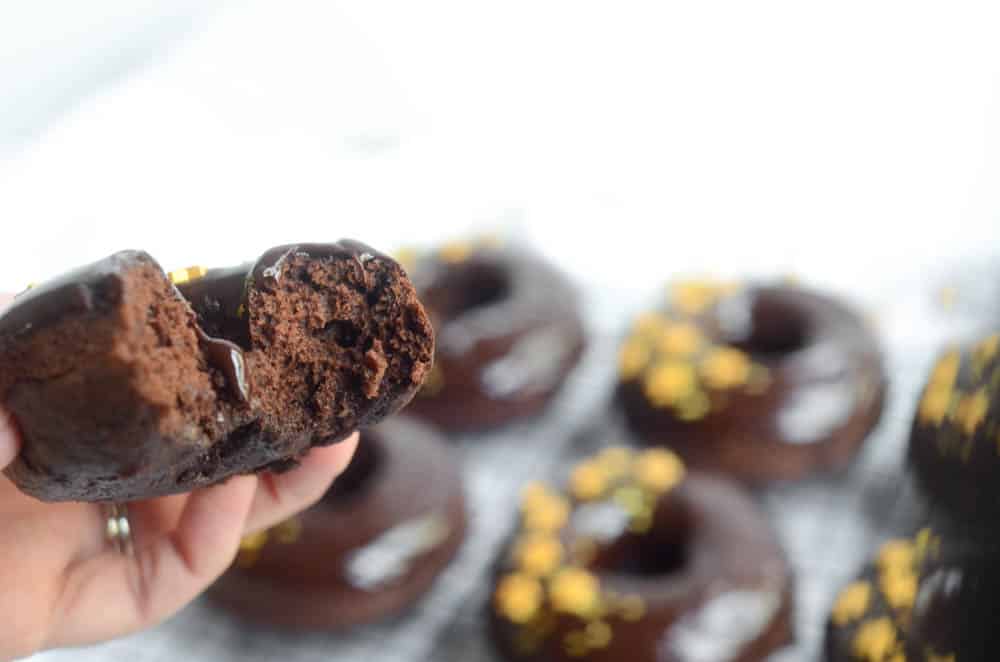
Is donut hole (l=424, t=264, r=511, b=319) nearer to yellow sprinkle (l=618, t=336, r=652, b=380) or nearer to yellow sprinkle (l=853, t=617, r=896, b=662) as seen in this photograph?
yellow sprinkle (l=618, t=336, r=652, b=380)

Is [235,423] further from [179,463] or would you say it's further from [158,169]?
[158,169]

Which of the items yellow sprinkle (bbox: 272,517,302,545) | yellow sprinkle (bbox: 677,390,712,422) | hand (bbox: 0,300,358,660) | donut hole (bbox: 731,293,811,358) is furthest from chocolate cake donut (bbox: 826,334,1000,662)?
yellow sprinkle (bbox: 272,517,302,545)

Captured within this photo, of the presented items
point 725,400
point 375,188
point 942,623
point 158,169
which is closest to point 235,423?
point 942,623

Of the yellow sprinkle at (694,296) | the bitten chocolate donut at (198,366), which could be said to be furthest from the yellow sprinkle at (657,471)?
the bitten chocolate donut at (198,366)

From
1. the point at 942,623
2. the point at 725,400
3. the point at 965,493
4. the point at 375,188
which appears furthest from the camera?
the point at 375,188

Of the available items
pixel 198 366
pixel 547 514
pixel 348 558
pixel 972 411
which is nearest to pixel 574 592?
pixel 547 514

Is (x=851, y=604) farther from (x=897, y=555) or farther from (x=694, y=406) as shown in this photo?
(x=694, y=406)

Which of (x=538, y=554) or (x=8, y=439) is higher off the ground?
(x=8, y=439)
